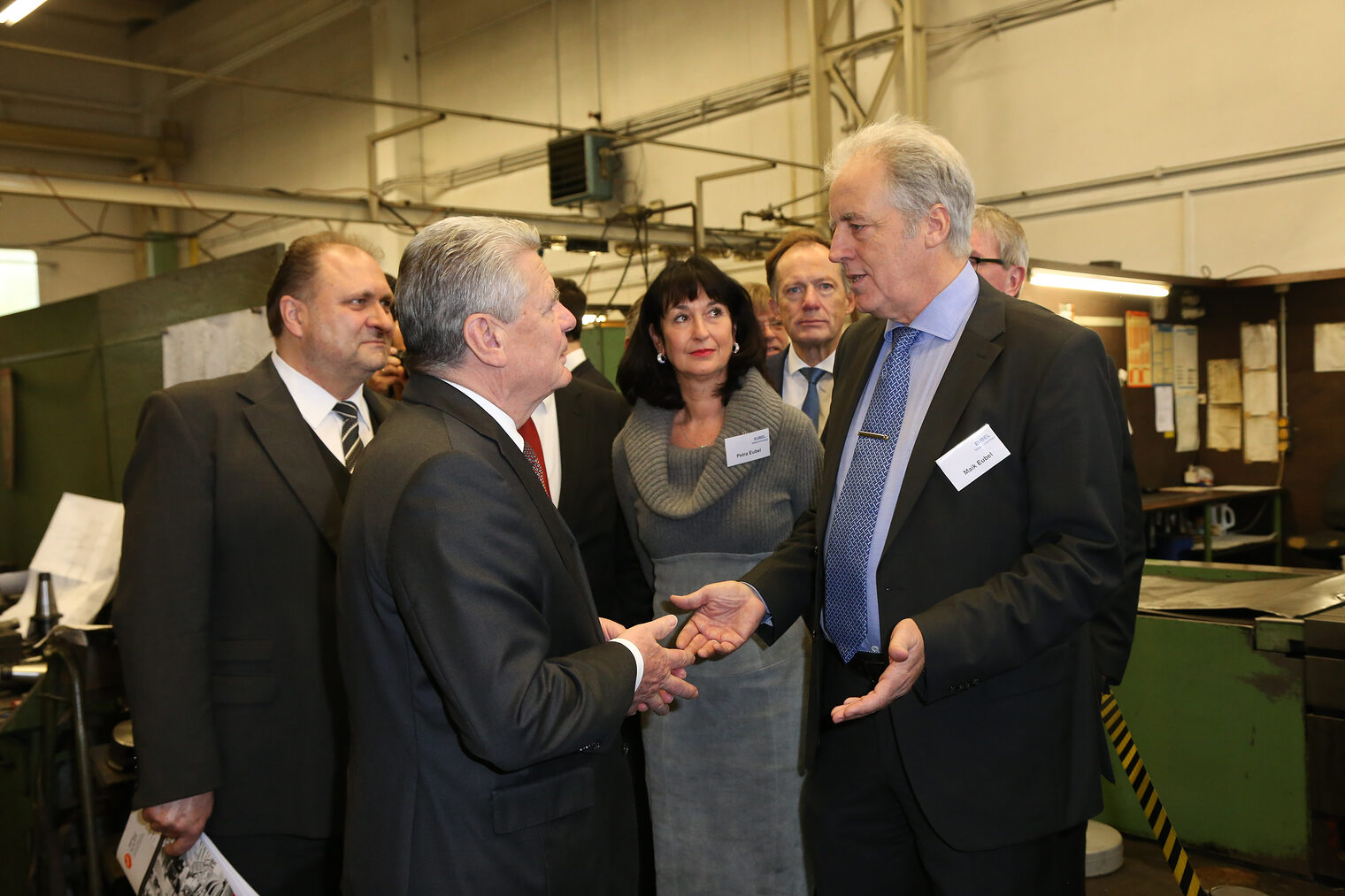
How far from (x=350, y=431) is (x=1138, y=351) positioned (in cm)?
539

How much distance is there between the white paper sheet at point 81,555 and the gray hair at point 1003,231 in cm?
265

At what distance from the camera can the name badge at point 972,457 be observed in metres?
1.58

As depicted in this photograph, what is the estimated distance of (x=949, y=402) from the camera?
1621 millimetres

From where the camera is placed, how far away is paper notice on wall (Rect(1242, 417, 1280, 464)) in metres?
6.36

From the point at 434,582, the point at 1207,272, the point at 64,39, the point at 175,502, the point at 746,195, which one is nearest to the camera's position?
the point at 434,582

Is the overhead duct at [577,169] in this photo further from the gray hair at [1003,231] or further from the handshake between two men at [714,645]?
the handshake between two men at [714,645]

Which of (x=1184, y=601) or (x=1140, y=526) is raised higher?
(x=1140, y=526)

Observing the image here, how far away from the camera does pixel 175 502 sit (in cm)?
192

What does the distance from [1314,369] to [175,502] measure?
653 cm

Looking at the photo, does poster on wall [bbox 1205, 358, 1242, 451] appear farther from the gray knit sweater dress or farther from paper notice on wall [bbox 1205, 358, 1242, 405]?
the gray knit sweater dress

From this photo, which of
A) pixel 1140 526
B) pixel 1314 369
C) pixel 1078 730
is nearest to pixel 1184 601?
pixel 1140 526

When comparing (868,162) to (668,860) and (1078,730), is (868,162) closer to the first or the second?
(1078,730)

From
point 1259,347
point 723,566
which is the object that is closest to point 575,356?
point 723,566

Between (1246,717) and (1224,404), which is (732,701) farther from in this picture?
(1224,404)
